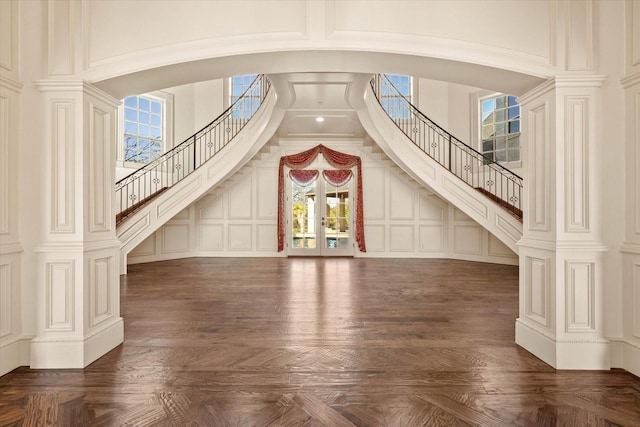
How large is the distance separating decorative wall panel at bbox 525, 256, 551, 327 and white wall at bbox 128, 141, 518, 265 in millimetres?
5873

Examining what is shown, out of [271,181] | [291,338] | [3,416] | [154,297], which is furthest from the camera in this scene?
[271,181]

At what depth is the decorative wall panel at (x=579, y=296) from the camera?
2.51 meters

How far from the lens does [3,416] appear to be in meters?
1.91

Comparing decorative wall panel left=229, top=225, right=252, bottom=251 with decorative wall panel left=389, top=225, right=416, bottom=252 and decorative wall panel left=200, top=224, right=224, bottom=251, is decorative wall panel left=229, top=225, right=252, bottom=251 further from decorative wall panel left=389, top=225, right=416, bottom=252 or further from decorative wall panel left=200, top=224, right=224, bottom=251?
decorative wall panel left=389, top=225, right=416, bottom=252

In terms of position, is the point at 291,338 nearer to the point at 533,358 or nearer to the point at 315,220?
the point at 533,358

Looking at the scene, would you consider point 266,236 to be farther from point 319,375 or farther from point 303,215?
point 319,375

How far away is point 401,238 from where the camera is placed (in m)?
8.73

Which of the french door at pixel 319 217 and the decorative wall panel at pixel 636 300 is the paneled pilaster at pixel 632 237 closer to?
the decorative wall panel at pixel 636 300

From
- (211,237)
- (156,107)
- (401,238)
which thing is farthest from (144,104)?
(401,238)

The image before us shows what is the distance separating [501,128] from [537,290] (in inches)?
240

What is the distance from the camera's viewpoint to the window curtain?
8.71m

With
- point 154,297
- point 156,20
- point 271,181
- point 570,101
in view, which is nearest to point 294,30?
point 156,20

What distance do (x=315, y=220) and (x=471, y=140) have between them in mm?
4112

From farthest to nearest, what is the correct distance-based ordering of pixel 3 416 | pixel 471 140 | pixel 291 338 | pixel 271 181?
pixel 271 181
pixel 471 140
pixel 291 338
pixel 3 416
